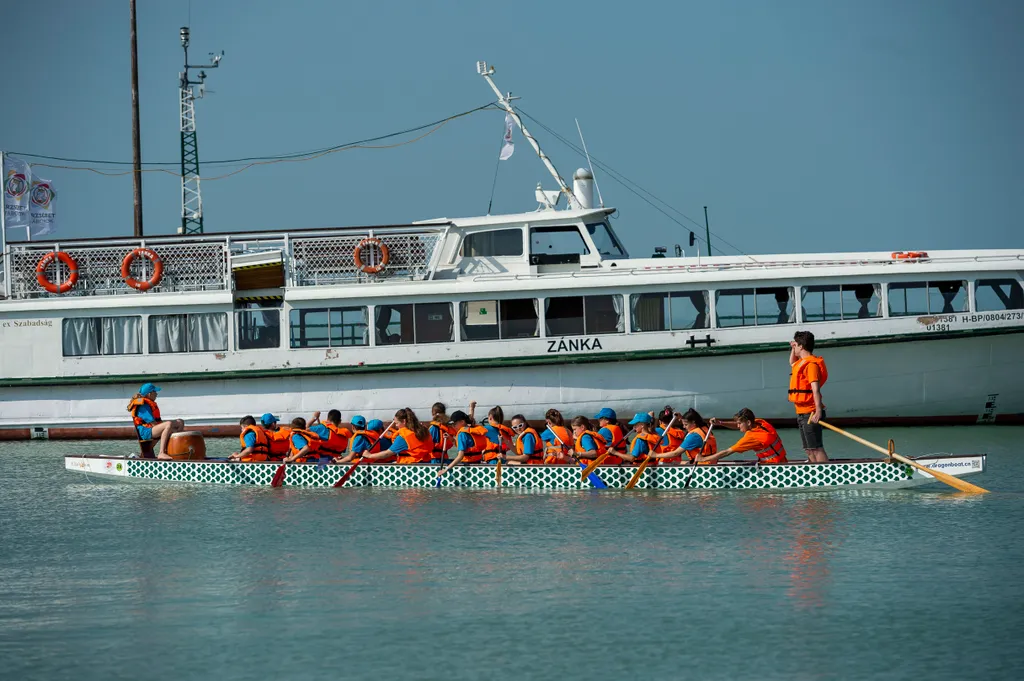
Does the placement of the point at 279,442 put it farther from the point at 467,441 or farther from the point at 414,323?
the point at 414,323

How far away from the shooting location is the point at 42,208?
3009 cm

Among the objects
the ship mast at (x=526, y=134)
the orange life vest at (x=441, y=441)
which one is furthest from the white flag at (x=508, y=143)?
the orange life vest at (x=441, y=441)

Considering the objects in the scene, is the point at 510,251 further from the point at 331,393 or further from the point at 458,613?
the point at 458,613

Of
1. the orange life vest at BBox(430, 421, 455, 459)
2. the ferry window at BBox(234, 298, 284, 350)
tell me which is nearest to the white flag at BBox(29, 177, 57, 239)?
the ferry window at BBox(234, 298, 284, 350)

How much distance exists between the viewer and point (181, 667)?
10.9 m

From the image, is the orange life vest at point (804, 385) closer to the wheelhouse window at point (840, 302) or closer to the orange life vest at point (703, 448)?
the orange life vest at point (703, 448)

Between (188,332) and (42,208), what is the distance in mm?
6608

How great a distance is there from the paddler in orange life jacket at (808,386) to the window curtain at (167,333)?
1382 centimetres

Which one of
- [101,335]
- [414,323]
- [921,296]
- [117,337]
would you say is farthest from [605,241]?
[101,335]

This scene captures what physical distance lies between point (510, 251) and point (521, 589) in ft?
44.1

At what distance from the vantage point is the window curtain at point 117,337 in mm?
26297

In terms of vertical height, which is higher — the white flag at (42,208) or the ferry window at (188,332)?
the white flag at (42,208)

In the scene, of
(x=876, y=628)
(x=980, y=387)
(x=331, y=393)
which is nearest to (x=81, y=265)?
(x=331, y=393)

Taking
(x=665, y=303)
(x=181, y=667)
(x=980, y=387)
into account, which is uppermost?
(x=665, y=303)
